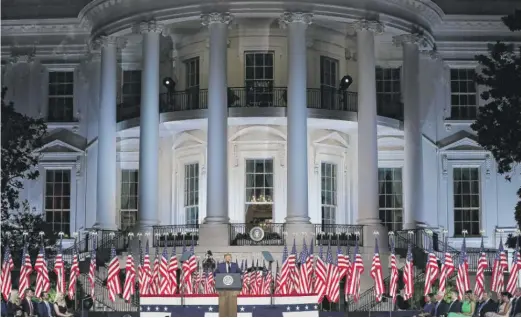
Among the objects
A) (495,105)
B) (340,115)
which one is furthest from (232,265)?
(495,105)

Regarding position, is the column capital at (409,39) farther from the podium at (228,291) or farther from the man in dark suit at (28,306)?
the man in dark suit at (28,306)

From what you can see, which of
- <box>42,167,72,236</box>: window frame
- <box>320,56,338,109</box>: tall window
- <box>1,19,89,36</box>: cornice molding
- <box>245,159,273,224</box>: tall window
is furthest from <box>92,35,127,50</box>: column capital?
<box>320,56,338,109</box>: tall window

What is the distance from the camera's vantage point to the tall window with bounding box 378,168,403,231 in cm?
4697

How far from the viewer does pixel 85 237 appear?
1731 inches

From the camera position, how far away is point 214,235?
40.7 metres

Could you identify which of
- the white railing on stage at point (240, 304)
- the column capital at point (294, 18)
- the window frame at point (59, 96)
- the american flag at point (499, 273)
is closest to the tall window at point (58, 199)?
the window frame at point (59, 96)

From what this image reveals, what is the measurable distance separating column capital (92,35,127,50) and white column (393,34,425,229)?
908 cm

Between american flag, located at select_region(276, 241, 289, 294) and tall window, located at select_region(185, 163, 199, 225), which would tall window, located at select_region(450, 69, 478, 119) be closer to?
tall window, located at select_region(185, 163, 199, 225)

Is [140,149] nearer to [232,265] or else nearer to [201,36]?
[201,36]

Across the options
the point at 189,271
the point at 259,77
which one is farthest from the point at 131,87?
the point at 189,271

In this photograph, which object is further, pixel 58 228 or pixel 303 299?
pixel 58 228

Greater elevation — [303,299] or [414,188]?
[414,188]

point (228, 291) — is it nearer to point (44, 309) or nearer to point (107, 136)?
point (44, 309)

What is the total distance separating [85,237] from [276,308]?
14.5 metres
